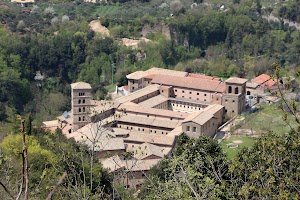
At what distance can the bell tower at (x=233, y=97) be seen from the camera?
98.9ft

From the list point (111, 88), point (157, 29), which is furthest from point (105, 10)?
point (111, 88)

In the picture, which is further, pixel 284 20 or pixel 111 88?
pixel 284 20

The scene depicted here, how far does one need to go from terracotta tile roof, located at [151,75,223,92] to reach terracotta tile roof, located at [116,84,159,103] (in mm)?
723

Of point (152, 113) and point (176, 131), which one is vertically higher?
point (152, 113)

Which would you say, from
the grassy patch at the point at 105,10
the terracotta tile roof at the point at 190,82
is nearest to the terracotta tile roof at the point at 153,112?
the terracotta tile roof at the point at 190,82

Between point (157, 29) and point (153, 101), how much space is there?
19.5m

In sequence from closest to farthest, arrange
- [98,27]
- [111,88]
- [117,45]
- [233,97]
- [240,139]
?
[240,139]
[233,97]
[111,88]
[117,45]
[98,27]

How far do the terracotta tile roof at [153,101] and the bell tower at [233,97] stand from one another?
3381 mm

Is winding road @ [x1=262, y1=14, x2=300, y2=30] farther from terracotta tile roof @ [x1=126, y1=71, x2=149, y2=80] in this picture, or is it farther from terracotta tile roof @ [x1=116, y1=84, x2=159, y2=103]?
terracotta tile roof @ [x1=116, y1=84, x2=159, y2=103]

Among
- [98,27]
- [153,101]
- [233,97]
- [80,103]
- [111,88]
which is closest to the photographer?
[80,103]

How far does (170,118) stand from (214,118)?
2167mm

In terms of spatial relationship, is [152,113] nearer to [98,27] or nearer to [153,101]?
[153,101]

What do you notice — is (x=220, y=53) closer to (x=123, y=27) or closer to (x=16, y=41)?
(x=123, y=27)

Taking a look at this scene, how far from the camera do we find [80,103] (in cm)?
2800
